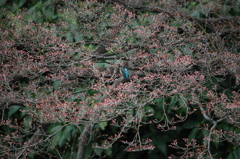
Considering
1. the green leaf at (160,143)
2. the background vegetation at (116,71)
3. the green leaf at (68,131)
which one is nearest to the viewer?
the background vegetation at (116,71)

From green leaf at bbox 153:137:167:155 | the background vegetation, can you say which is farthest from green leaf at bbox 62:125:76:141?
green leaf at bbox 153:137:167:155

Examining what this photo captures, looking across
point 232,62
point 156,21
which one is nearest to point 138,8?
point 156,21

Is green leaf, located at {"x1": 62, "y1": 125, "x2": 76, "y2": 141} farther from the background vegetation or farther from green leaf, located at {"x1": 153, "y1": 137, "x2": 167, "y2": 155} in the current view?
green leaf, located at {"x1": 153, "y1": 137, "x2": 167, "y2": 155}

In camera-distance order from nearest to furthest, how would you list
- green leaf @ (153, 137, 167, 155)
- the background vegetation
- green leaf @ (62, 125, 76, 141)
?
the background vegetation < green leaf @ (62, 125, 76, 141) < green leaf @ (153, 137, 167, 155)

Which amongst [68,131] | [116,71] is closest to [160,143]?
[68,131]

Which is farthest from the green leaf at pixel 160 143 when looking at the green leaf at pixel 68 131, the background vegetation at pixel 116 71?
the green leaf at pixel 68 131

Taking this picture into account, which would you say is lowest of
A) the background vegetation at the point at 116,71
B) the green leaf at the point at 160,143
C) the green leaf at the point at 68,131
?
the green leaf at the point at 160,143

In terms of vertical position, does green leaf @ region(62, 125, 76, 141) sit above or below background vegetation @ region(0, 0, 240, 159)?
below

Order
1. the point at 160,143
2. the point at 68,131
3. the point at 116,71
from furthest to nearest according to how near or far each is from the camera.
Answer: the point at 160,143 < the point at 68,131 < the point at 116,71

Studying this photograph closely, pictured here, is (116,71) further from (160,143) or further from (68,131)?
(160,143)

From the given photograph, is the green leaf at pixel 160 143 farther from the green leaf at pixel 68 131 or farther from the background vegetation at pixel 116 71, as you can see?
the green leaf at pixel 68 131

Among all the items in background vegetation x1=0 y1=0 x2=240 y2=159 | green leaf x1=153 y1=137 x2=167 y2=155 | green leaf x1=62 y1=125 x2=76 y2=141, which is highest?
background vegetation x1=0 y1=0 x2=240 y2=159

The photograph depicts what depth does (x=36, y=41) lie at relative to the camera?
103 inches

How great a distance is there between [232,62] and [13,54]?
1.77m
